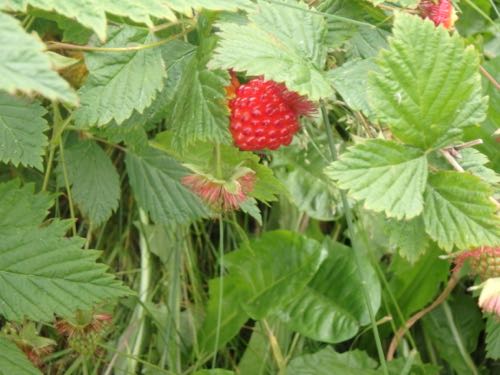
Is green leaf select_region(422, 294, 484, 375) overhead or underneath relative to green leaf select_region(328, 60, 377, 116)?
underneath

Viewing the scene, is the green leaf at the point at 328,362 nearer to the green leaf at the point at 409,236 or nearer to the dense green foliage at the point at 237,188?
the dense green foliage at the point at 237,188

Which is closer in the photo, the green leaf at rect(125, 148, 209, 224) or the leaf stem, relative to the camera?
the green leaf at rect(125, 148, 209, 224)

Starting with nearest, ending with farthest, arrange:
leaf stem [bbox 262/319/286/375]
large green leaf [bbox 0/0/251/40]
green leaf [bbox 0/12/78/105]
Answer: green leaf [bbox 0/12/78/105], large green leaf [bbox 0/0/251/40], leaf stem [bbox 262/319/286/375]

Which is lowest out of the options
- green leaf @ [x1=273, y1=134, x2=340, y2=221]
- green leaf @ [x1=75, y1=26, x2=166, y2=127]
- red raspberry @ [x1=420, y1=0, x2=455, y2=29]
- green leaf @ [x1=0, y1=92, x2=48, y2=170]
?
green leaf @ [x1=273, y1=134, x2=340, y2=221]

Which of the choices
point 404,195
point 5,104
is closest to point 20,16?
point 5,104

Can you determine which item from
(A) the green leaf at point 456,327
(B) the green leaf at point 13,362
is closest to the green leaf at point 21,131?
(B) the green leaf at point 13,362

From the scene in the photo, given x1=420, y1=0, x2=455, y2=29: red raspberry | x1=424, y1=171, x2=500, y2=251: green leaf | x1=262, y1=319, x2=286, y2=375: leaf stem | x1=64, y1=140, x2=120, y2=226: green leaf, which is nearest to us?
x1=424, y1=171, x2=500, y2=251: green leaf

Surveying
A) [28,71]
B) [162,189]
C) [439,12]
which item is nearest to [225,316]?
[162,189]

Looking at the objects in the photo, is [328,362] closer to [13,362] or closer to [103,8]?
[13,362]

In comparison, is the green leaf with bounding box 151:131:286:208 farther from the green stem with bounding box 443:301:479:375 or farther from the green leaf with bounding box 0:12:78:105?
the green stem with bounding box 443:301:479:375

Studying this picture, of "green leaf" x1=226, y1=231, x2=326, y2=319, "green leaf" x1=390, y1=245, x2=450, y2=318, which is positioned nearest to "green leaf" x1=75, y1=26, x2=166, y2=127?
"green leaf" x1=226, y1=231, x2=326, y2=319
